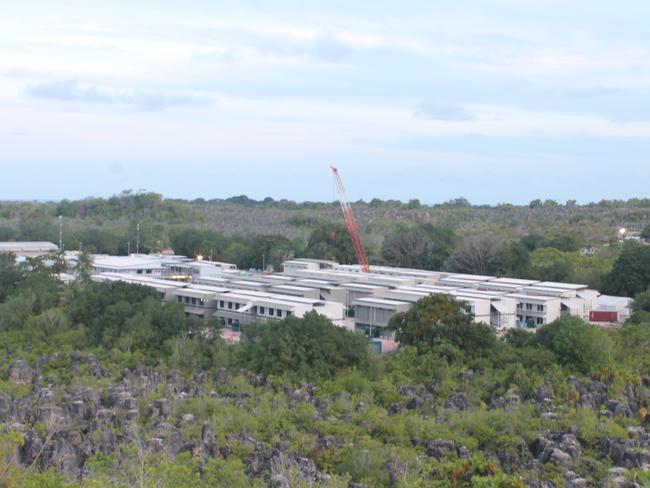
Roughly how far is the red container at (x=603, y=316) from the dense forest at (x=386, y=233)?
14.1 ft

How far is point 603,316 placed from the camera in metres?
30.2

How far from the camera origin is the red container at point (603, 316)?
1185 inches

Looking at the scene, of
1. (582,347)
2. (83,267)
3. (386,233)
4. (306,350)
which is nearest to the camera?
(306,350)

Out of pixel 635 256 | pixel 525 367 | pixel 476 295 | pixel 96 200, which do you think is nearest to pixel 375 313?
pixel 476 295

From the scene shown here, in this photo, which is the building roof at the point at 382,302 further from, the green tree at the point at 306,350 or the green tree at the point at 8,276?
the green tree at the point at 8,276

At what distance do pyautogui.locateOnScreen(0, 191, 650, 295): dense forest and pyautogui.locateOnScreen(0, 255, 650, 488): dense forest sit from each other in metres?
13.8

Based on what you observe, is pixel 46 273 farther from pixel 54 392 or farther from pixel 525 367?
pixel 525 367

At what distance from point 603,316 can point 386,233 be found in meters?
29.6

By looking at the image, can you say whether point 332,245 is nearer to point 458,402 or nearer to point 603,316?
point 603,316

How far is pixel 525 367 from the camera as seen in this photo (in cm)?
2106

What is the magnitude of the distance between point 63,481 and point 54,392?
7411mm

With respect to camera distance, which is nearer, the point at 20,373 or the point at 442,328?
the point at 20,373

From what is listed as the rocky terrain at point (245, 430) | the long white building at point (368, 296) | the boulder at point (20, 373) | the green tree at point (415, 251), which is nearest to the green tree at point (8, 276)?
the long white building at point (368, 296)

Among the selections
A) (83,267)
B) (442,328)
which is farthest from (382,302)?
(83,267)
